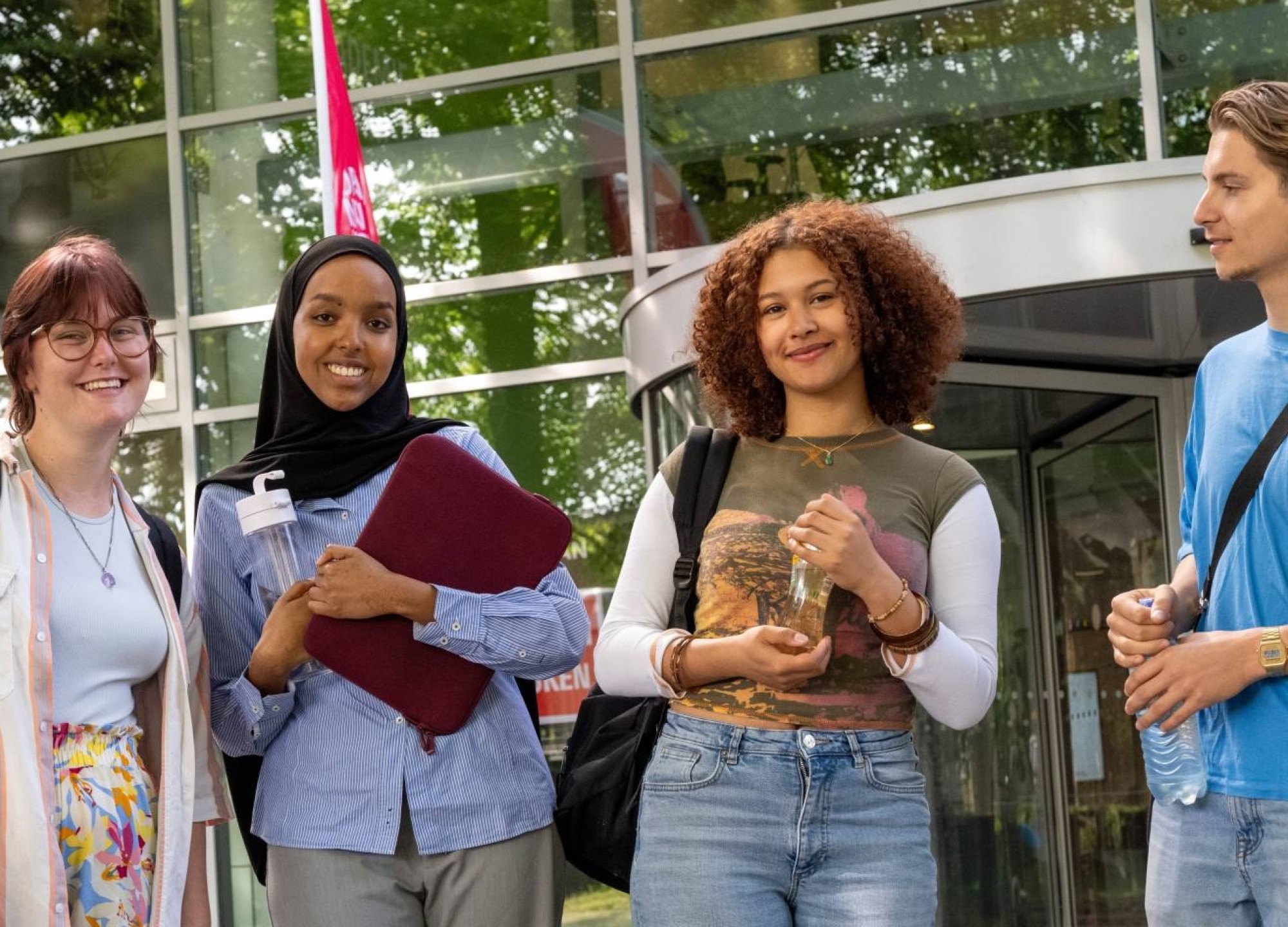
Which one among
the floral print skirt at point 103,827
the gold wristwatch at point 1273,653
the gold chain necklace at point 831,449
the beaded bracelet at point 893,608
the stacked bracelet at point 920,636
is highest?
the gold chain necklace at point 831,449

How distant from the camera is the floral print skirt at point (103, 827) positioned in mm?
2543

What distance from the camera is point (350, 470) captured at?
9.93 ft

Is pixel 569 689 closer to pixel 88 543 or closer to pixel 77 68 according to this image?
pixel 77 68

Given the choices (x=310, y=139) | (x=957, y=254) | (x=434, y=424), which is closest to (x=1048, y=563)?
(x=957, y=254)

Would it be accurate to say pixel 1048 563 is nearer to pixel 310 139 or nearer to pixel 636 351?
pixel 636 351

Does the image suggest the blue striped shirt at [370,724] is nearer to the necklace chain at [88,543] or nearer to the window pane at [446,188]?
the necklace chain at [88,543]

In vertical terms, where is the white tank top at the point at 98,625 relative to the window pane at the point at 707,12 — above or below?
below

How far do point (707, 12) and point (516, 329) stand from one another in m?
2.07

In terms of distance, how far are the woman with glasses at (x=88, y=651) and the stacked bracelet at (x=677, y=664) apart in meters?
0.92

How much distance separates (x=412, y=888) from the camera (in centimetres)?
281

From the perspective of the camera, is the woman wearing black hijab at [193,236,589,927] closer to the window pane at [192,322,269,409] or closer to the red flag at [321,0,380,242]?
the red flag at [321,0,380,242]

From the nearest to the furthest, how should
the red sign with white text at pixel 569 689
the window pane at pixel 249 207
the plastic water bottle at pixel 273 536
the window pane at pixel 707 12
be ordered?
1. the plastic water bottle at pixel 273 536
2. the red sign with white text at pixel 569 689
3. the window pane at pixel 707 12
4. the window pane at pixel 249 207

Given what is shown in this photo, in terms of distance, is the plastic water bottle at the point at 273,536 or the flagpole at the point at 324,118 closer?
the plastic water bottle at the point at 273,536

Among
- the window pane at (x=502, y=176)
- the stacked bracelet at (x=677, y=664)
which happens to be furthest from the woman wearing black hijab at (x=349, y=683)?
the window pane at (x=502, y=176)
